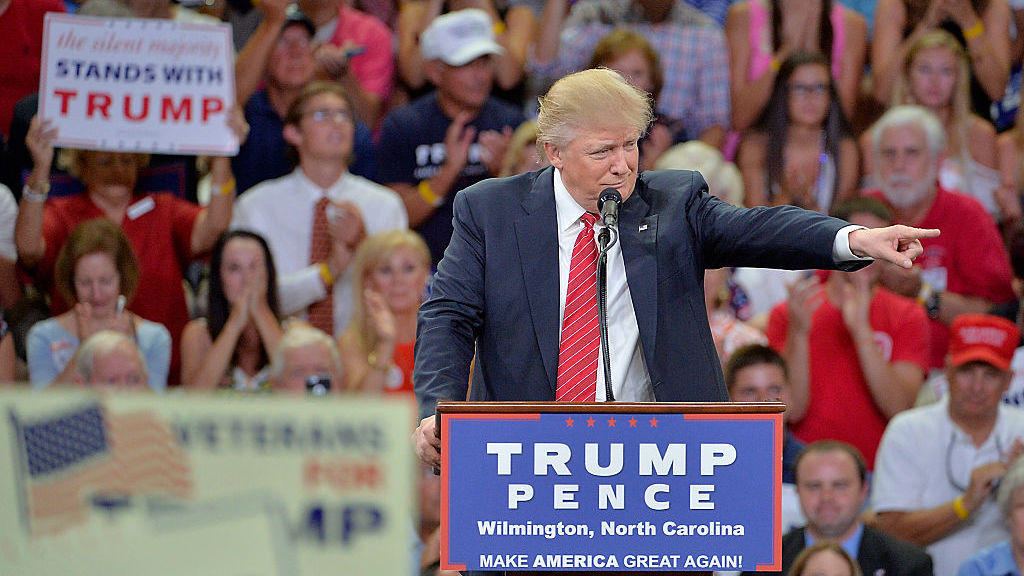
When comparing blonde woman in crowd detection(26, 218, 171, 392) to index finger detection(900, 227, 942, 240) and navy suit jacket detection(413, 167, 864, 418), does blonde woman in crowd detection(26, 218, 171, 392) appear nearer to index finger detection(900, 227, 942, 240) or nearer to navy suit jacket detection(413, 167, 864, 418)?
navy suit jacket detection(413, 167, 864, 418)

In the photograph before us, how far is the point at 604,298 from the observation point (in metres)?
2.79

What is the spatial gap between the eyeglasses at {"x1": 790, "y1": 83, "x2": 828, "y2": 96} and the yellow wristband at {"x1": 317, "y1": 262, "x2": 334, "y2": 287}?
2.29 m

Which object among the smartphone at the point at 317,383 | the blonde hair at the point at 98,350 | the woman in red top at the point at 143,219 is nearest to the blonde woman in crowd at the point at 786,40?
the woman in red top at the point at 143,219

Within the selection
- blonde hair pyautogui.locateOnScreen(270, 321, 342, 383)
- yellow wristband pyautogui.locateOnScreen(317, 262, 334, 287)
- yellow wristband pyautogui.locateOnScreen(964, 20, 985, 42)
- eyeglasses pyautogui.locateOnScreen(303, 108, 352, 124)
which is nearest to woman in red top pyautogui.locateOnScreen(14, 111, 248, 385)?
eyeglasses pyautogui.locateOnScreen(303, 108, 352, 124)

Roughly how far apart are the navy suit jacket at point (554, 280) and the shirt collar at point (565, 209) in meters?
0.02

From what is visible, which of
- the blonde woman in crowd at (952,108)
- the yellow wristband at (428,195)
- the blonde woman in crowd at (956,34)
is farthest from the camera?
the blonde woman in crowd at (956,34)

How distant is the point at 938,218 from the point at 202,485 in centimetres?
531

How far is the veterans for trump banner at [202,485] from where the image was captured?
1.58 meters

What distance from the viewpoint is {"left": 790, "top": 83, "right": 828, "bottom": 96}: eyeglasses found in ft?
22.0

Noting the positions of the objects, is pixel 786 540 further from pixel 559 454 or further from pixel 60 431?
pixel 60 431

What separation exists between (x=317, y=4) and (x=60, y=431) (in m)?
5.33

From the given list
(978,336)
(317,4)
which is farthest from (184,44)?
(978,336)

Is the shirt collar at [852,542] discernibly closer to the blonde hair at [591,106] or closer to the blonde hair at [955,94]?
the blonde hair at [955,94]

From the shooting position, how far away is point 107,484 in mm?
1659
